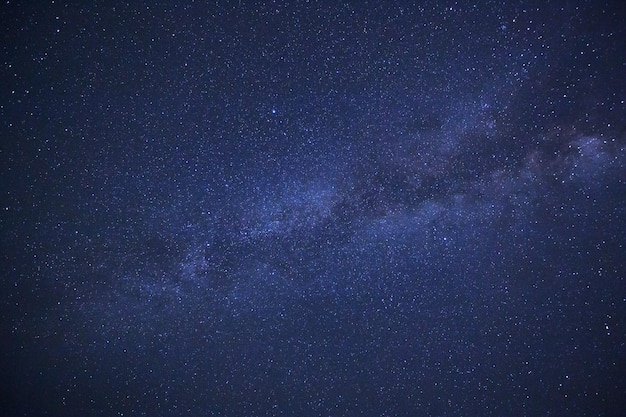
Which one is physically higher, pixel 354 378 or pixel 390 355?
pixel 390 355

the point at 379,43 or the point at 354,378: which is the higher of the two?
the point at 379,43

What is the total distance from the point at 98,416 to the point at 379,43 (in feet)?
12.7

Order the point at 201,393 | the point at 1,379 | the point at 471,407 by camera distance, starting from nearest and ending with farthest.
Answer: the point at 1,379, the point at 201,393, the point at 471,407

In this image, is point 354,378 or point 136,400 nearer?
point 136,400

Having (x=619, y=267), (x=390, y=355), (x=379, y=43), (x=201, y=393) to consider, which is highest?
(x=379, y=43)

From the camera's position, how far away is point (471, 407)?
9.65 feet

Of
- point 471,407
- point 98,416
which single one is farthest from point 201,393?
point 471,407

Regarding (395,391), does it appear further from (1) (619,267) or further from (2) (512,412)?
(1) (619,267)

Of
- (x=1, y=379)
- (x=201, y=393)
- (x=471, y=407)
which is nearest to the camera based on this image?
(x=1, y=379)

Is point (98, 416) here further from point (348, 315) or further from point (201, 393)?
point (348, 315)

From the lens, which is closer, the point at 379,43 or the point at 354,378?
the point at 379,43

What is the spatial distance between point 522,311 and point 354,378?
5.62ft

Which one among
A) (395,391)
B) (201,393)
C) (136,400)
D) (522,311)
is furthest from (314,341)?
(522,311)

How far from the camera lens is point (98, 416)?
8.61 ft
